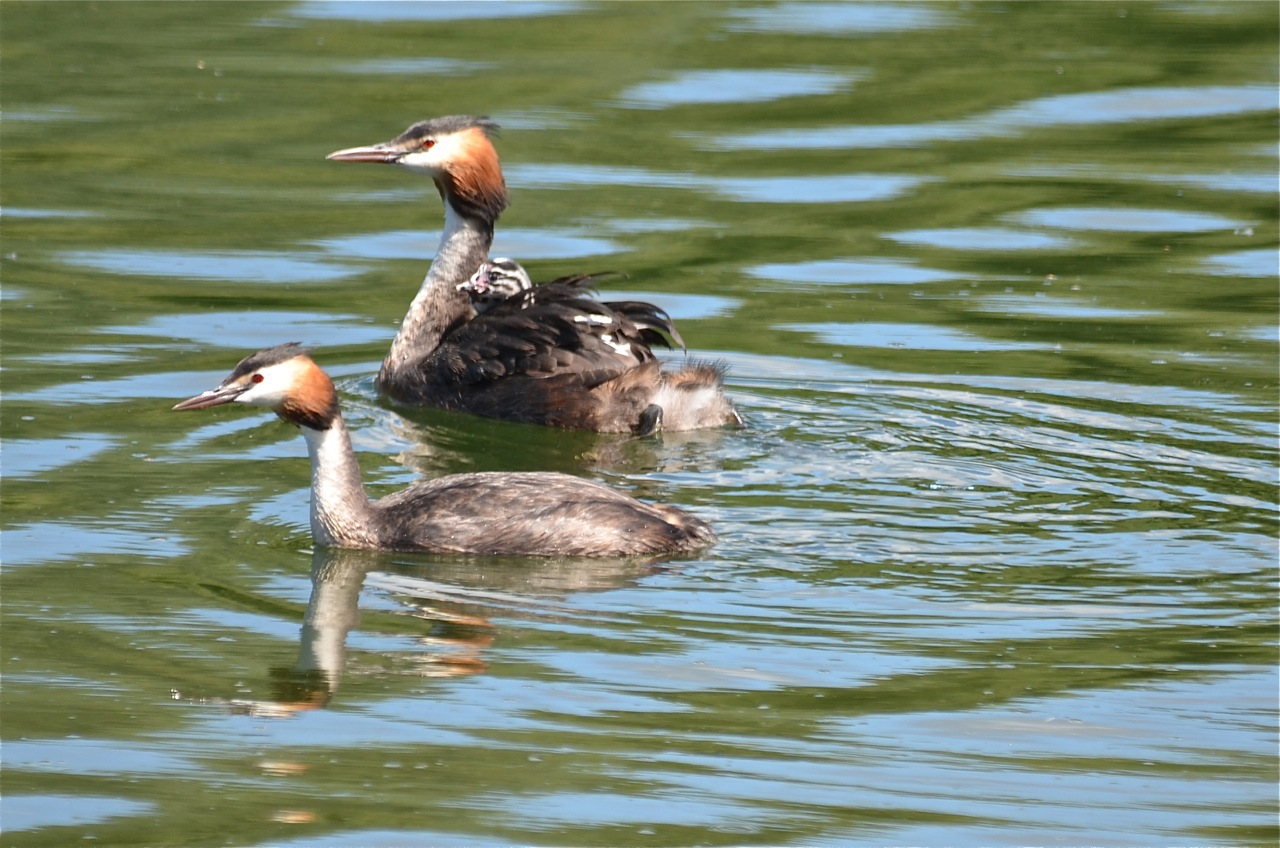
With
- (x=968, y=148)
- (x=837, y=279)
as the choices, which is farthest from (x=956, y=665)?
(x=968, y=148)

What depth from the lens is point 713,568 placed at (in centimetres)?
747

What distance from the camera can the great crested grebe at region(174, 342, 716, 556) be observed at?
7.63 metres

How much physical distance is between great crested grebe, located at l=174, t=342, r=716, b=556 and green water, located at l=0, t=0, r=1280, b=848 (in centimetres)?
12

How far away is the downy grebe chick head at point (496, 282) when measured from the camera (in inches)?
415

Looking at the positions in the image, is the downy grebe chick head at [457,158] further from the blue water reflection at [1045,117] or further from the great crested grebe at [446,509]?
the blue water reflection at [1045,117]

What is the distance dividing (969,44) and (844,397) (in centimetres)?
685

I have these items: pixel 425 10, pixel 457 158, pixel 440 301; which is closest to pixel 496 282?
pixel 440 301

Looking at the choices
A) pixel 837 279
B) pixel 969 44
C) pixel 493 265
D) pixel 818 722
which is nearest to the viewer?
pixel 818 722

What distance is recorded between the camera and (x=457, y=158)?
10758 millimetres

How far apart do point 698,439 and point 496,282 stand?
173cm

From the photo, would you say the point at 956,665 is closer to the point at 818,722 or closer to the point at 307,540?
the point at 818,722

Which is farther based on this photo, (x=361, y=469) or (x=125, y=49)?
(x=125, y=49)

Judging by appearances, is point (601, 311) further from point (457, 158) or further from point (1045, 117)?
point (1045, 117)

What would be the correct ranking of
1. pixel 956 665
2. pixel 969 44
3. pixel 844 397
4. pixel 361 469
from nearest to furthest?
1. pixel 956 665
2. pixel 361 469
3. pixel 844 397
4. pixel 969 44
